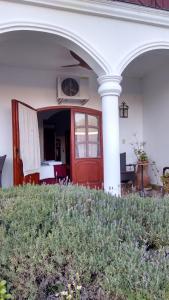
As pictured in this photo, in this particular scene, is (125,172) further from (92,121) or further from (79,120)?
(79,120)

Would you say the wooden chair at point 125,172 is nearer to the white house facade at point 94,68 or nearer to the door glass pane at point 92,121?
the white house facade at point 94,68

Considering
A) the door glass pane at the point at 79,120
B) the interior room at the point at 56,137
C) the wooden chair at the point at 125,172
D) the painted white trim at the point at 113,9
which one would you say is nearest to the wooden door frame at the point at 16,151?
the door glass pane at the point at 79,120

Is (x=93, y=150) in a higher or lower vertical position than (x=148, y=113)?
lower

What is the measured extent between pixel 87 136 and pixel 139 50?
2.71 meters

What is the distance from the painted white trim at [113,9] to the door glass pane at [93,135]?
288 cm

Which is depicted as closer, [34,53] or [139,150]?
[34,53]

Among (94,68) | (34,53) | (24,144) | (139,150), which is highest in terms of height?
(34,53)

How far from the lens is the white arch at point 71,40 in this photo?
12.4ft

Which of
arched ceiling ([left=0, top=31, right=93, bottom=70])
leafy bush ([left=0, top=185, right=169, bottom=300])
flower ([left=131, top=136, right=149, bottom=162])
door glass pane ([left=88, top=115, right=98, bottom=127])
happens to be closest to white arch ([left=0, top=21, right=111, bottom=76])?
arched ceiling ([left=0, top=31, right=93, bottom=70])

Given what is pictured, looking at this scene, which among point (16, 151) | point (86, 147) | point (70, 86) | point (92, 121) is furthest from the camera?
point (92, 121)

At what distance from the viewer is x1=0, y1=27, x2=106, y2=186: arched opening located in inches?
211

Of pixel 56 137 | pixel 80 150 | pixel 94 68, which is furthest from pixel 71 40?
pixel 56 137

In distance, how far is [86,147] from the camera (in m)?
6.79

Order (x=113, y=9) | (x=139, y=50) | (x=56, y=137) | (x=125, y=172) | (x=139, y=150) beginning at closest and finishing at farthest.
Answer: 1. (x=113, y=9)
2. (x=139, y=50)
3. (x=125, y=172)
4. (x=139, y=150)
5. (x=56, y=137)
